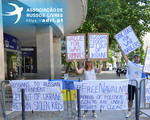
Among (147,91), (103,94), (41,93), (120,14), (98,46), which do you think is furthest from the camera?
(120,14)

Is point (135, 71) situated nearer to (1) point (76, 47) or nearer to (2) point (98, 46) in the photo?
(2) point (98, 46)

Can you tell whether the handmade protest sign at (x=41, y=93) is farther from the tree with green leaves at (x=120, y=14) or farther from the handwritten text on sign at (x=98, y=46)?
the tree with green leaves at (x=120, y=14)

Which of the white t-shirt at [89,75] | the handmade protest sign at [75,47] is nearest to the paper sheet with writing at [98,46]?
the handmade protest sign at [75,47]

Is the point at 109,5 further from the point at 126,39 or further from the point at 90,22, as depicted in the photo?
the point at 126,39

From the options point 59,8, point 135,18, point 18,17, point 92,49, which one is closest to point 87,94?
point 92,49

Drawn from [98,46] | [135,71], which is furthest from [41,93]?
[135,71]

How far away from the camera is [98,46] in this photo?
474 cm

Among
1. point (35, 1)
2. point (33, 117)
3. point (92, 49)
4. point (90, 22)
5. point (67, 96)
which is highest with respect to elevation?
point (90, 22)

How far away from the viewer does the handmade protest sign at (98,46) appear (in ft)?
15.4

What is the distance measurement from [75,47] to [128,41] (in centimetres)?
158

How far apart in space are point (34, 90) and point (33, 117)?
1268mm

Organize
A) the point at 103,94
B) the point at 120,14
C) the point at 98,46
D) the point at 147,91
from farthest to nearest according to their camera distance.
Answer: the point at 120,14 < the point at 98,46 < the point at 147,91 < the point at 103,94

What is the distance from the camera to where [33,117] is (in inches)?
205

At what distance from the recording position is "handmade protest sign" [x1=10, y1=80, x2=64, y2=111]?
4406 millimetres
